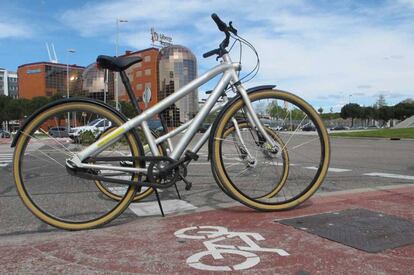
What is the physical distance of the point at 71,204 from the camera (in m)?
3.93

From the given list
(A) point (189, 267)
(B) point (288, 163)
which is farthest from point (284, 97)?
(A) point (189, 267)

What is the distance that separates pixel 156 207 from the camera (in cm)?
448

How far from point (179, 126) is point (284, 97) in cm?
101

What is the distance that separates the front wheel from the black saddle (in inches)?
36.1

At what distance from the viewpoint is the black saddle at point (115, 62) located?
3.56m

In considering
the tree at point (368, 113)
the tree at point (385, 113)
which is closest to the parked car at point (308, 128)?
the tree at point (368, 113)

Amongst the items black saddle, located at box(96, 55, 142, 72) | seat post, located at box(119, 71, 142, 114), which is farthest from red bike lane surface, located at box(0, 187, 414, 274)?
black saddle, located at box(96, 55, 142, 72)

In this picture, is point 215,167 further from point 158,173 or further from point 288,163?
point 288,163

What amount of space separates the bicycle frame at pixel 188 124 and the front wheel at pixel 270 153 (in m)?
0.09

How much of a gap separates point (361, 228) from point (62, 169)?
2551 millimetres

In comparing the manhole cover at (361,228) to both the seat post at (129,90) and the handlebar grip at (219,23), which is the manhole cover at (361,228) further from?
the handlebar grip at (219,23)

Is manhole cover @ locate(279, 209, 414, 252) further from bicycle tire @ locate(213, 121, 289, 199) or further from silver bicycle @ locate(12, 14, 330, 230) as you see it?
bicycle tire @ locate(213, 121, 289, 199)

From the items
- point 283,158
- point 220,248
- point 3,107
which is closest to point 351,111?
point 3,107

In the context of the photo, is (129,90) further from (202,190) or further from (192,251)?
(202,190)
